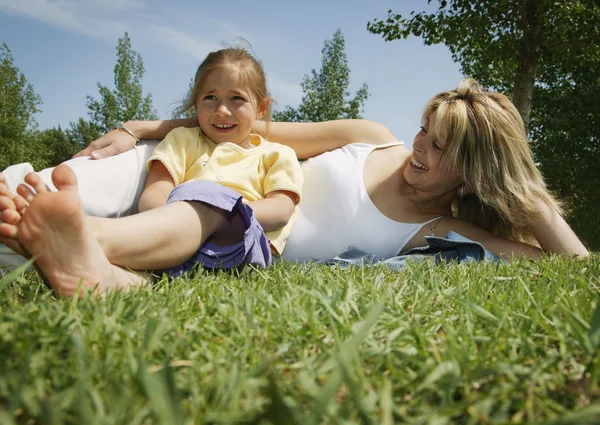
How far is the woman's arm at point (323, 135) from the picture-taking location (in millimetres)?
3854

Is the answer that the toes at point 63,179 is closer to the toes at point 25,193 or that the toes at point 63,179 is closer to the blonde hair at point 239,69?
the toes at point 25,193

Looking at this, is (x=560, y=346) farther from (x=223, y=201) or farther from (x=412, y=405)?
(x=223, y=201)

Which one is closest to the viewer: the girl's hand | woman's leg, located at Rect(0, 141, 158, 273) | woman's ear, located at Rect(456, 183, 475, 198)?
woman's leg, located at Rect(0, 141, 158, 273)

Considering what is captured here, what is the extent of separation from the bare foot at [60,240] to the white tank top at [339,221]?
1.70m

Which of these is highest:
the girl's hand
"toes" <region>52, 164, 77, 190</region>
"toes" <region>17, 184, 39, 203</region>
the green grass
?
the girl's hand

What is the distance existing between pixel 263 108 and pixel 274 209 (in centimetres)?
130

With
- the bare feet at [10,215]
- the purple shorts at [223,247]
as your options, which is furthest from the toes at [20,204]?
the purple shorts at [223,247]

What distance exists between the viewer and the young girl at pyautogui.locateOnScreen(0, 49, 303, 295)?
5.53 ft

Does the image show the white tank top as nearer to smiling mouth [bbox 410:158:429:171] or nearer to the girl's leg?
smiling mouth [bbox 410:158:429:171]

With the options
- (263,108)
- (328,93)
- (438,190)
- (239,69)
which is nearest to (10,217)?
(239,69)

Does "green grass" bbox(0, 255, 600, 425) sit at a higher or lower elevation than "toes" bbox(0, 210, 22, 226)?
lower

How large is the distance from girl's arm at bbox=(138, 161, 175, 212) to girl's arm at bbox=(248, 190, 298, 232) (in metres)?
0.56

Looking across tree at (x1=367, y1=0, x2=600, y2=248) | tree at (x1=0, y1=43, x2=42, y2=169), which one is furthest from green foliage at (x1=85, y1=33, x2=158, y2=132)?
tree at (x1=367, y1=0, x2=600, y2=248)

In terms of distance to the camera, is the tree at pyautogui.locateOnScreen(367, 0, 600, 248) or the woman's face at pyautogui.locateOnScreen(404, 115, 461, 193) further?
the tree at pyautogui.locateOnScreen(367, 0, 600, 248)
